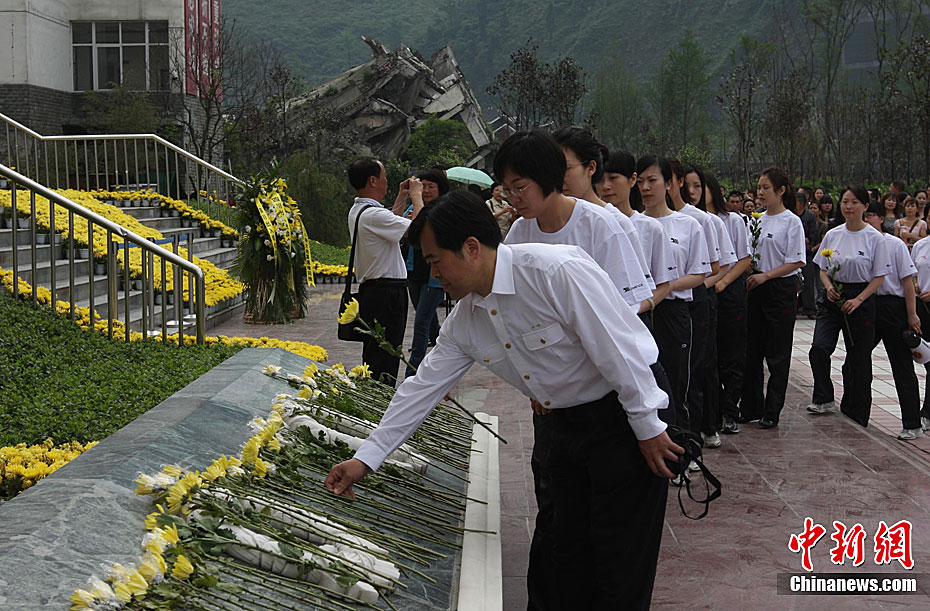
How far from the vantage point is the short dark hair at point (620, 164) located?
4.82 metres

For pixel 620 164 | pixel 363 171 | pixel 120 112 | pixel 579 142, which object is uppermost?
pixel 120 112

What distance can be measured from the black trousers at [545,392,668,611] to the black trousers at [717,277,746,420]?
Answer: 4.05 metres

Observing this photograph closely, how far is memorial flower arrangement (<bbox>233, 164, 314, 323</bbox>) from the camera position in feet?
36.1

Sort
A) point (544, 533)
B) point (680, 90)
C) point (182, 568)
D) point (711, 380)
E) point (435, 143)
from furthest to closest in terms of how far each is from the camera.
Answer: point (680, 90) < point (435, 143) < point (711, 380) < point (544, 533) < point (182, 568)

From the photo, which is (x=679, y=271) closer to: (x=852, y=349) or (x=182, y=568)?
(x=852, y=349)

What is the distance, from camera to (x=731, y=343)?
6785mm

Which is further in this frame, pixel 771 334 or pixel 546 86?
pixel 546 86

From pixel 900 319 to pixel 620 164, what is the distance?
3.01m

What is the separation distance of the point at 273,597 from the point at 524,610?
4.25ft

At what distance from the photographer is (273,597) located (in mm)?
2588

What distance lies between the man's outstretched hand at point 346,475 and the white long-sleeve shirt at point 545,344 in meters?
0.03

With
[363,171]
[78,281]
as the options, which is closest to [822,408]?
[363,171]

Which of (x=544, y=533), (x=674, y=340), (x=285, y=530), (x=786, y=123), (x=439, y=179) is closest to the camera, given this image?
(x=285, y=530)

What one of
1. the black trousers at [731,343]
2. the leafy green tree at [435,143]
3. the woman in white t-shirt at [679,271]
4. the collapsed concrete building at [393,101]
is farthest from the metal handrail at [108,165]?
the collapsed concrete building at [393,101]
